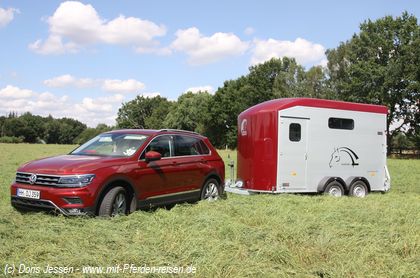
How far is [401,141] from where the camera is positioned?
63.4 metres

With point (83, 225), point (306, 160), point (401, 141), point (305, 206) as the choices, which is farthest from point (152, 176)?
point (401, 141)

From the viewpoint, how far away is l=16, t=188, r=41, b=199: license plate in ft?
24.2

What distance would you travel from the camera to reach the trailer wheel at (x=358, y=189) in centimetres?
1288

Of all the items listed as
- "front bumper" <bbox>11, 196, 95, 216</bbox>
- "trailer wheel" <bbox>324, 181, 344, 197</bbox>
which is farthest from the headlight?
Answer: "trailer wheel" <bbox>324, 181, 344, 197</bbox>

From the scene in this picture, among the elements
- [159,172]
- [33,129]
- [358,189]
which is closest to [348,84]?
[358,189]

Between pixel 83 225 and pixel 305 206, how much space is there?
4.84 m

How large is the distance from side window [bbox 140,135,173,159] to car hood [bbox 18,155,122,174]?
1.12 m

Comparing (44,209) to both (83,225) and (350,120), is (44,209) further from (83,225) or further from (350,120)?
(350,120)

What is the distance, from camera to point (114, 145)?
8875 mm

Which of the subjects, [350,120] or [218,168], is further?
[350,120]

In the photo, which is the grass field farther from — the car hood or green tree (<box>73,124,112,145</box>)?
green tree (<box>73,124,112,145</box>)

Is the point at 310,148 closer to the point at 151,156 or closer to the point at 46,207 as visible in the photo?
the point at 151,156

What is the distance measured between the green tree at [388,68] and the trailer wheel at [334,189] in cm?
3792

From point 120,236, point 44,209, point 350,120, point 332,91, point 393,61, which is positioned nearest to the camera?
point 120,236
